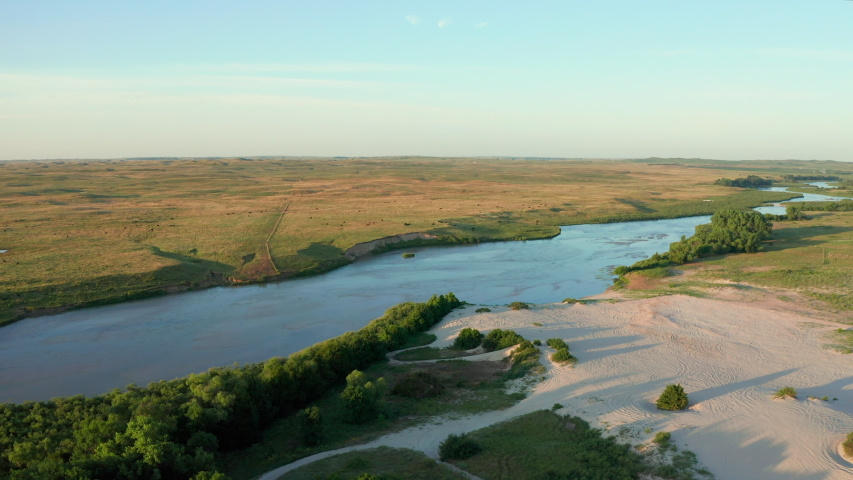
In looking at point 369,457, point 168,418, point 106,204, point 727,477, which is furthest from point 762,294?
point 106,204

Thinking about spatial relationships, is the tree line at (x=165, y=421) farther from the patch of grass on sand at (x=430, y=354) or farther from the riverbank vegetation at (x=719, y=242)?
the riverbank vegetation at (x=719, y=242)

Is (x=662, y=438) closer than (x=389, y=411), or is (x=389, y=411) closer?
(x=662, y=438)

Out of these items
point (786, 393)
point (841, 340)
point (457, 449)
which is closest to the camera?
point (457, 449)

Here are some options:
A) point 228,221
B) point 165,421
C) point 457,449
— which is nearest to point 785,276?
point 457,449

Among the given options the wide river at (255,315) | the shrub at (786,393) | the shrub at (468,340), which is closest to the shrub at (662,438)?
the shrub at (786,393)

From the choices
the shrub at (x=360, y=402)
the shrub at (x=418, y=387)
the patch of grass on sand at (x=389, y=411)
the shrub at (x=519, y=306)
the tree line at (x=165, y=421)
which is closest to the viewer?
the tree line at (x=165, y=421)

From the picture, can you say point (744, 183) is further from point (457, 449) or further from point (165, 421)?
point (165, 421)
